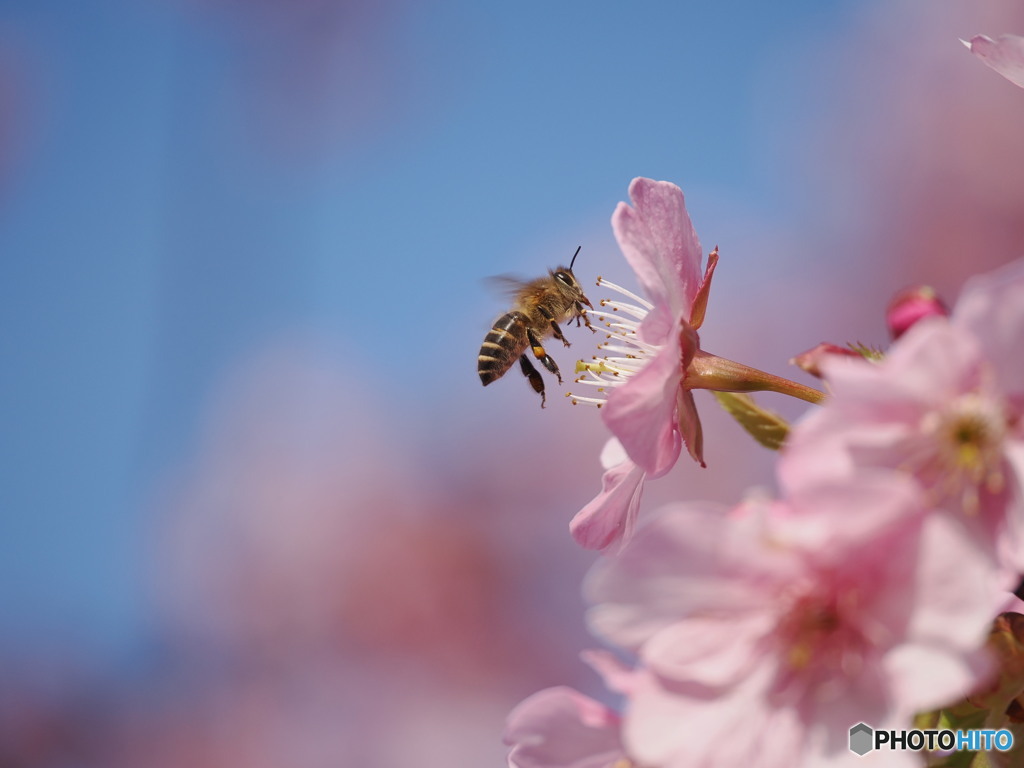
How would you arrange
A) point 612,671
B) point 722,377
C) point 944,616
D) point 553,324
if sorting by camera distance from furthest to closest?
point 553,324 → point 722,377 → point 612,671 → point 944,616

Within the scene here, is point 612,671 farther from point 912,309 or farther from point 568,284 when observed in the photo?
point 568,284

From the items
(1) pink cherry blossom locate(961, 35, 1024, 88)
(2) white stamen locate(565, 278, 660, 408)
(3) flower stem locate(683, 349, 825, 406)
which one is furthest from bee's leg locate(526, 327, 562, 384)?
(1) pink cherry blossom locate(961, 35, 1024, 88)

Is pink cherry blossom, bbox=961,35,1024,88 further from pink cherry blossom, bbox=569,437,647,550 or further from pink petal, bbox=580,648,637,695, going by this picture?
pink petal, bbox=580,648,637,695

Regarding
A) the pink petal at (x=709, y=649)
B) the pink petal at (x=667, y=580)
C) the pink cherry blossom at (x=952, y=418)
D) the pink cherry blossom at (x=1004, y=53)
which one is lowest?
the pink petal at (x=709, y=649)

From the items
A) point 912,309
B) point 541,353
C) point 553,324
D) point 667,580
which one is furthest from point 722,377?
point 553,324

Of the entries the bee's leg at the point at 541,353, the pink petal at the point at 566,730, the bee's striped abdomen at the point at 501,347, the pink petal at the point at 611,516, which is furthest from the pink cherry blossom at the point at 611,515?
the bee's striped abdomen at the point at 501,347

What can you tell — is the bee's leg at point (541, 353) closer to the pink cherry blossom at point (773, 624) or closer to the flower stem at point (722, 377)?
the flower stem at point (722, 377)
